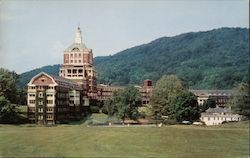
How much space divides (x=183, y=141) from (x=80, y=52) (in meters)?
9.80

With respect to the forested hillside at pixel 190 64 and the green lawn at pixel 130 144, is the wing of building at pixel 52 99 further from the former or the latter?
the green lawn at pixel 130 144

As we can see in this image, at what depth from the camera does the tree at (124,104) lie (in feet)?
65.8

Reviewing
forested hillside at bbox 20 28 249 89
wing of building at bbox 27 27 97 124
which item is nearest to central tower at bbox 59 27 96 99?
wing of building at bbox 27 27 97 124

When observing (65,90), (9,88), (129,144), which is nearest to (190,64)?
(65,90)

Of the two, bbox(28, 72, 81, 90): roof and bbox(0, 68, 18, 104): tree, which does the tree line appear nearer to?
bbox(28, 72, 81, 90): roof

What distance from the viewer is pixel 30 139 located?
1178cm

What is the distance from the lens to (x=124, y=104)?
21078 millimetres

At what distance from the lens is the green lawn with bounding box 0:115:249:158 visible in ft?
33.3

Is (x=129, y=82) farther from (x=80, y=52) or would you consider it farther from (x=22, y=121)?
(x=22, y=121)

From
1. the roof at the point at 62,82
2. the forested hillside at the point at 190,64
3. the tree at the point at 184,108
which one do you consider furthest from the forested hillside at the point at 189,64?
the tree at the point at 184,108

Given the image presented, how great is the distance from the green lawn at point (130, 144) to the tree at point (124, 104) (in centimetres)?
713

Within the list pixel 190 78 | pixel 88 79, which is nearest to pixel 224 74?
pixel 190 78

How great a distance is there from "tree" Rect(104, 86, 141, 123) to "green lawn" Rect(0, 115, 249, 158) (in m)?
7.13

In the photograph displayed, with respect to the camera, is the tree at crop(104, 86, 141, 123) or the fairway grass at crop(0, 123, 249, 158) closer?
the fairway grass at crop(0, 123, 249, 158)
